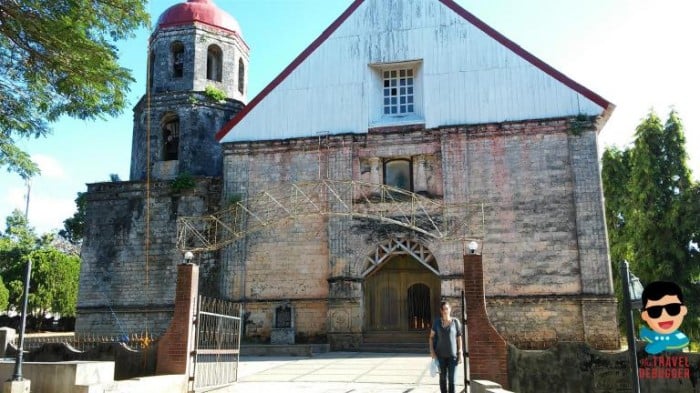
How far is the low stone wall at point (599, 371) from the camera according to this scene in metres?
12.3

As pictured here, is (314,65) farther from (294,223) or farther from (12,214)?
(12,214)

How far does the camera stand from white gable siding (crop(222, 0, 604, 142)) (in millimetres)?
20922

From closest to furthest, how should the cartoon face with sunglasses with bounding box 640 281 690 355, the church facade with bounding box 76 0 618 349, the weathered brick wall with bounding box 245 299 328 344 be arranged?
the cartoon face with sunglasses with bounding box 640 281 690 355 < the church facade with bounding box 76 0 618 349 < the weathered brick wall with bounding box 245 299 328 344

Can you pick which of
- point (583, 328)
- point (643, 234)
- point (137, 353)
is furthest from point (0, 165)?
point (643, 234)

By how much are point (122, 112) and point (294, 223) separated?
30.4ft

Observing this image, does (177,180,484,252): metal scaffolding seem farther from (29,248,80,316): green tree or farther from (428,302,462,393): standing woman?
(29,248,80,316): green tree

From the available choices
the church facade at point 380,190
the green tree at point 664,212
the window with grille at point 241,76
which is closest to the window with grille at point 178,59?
the church facade at point 380,190

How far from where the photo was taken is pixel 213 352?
1169 cm

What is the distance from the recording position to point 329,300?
20.5 meters

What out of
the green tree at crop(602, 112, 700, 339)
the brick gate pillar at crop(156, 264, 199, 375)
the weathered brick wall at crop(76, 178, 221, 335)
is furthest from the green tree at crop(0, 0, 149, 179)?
the green tree at crop(602, 112, 700, 339)

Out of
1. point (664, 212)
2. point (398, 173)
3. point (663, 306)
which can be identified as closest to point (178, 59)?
point (398, 173)

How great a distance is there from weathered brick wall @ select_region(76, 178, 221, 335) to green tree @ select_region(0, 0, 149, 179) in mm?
9508

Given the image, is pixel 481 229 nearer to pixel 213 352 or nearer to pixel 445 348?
pixel 445 348

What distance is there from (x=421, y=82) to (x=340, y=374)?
12255mm
